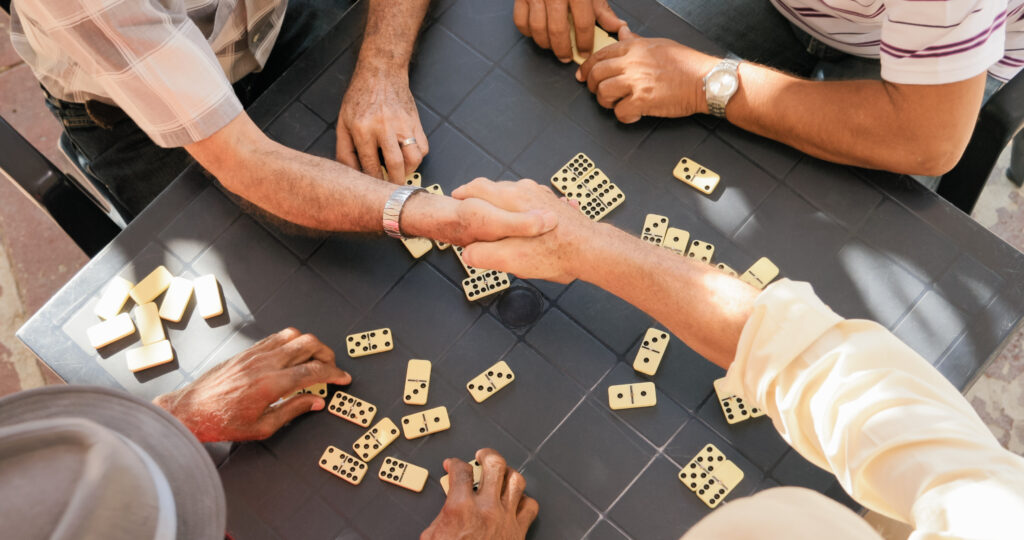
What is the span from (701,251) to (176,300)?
3.92ft

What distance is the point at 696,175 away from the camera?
5.80 feet

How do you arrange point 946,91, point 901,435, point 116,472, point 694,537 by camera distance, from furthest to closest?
point 946,91 < point 901,435 < point 116,472 < point 694,537

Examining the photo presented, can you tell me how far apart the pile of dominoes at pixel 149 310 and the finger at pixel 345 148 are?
1.36 feet

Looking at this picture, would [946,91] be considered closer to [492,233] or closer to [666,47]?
[666,47]

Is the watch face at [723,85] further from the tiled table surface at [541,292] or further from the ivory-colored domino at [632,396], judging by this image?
the ivory-colored domino at [632,396]

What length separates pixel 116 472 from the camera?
0.83m

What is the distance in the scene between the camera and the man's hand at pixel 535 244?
1607mm

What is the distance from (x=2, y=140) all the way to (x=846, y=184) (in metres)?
1.98

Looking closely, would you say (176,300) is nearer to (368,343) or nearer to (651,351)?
(368,343)

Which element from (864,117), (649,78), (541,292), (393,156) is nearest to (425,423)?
(541,292)

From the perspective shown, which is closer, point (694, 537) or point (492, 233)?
point (694, 537)

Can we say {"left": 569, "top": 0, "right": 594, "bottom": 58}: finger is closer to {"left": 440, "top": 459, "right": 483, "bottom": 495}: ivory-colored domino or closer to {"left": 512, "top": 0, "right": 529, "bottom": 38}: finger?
{"left": 512, "top": 0, "right": 529, "bottom": 38}: finger

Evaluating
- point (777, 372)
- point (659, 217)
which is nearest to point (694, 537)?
point (777, 372)

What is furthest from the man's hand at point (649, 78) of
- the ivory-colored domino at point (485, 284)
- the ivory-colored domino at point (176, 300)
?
the ivory-colored domino at point (176, 300)
